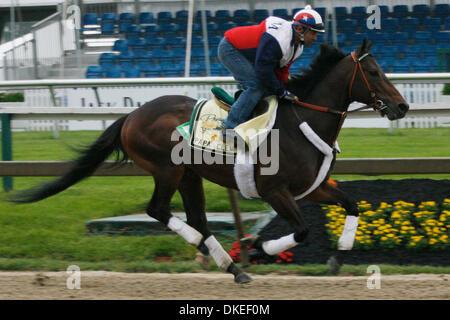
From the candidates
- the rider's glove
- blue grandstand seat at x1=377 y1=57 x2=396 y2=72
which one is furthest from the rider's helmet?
blue grandstand seat at x1=377 y1=57 x2=396 y2=72

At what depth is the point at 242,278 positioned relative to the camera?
5.00m

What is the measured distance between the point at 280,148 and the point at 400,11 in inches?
555

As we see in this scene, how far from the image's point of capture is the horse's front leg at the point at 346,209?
5.07m

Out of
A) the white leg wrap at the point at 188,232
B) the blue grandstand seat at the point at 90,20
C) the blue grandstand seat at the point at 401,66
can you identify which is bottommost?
the white leg wrap at the point at 188,232

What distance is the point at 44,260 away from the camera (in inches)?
236

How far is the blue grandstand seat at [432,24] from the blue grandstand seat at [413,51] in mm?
1017

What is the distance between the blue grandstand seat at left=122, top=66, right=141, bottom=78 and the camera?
1626 cm

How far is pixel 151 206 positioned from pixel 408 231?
2445mm

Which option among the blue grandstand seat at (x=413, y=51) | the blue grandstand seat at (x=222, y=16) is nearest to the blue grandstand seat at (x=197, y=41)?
the blue grandstand seat at (x=222, y=16)

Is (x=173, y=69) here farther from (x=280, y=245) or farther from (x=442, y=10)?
(x=280, y=245)

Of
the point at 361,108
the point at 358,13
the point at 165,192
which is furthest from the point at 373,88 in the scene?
the point at 358,13

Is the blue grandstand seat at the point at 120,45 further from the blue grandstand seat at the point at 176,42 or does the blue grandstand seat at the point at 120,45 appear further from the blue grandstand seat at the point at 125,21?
the blue grandstand seat at the point at 176,42

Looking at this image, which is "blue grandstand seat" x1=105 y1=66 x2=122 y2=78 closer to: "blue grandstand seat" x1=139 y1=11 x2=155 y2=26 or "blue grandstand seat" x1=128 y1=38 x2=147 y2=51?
"blue grandstand seat" x1=128 y1=38 x2=147 y2=51

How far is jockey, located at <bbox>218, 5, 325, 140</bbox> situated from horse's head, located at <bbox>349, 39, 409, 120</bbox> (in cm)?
41
